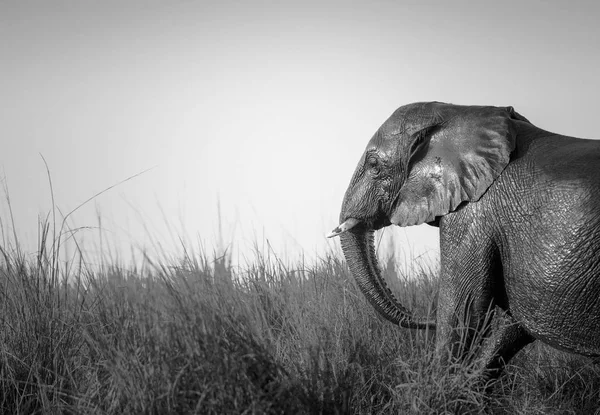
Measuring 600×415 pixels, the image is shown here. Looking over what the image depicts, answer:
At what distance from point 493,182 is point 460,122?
365mm

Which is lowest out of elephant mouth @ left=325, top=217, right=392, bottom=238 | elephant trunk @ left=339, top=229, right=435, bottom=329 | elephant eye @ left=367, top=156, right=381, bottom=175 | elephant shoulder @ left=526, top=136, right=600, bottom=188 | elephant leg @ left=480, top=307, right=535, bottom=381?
elephant leg @ left=480, top=307, right=535, bottom=381

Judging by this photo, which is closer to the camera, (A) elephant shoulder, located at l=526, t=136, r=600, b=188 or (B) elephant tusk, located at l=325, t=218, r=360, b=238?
(A) elephant shoulder, located at l=526, t=136, r=600, b=188

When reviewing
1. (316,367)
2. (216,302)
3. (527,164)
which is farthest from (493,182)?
(216,302)

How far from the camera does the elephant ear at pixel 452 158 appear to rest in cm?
353

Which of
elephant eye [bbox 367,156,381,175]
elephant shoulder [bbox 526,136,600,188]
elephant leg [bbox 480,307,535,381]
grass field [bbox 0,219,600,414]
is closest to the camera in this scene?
grass field [bbox 0,219,600,414]

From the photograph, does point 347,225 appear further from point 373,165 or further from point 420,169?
point 420,169

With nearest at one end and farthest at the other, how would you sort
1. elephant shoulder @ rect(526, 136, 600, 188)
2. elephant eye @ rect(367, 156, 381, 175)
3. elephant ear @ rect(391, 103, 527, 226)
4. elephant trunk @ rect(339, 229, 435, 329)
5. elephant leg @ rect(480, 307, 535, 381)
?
elephant shoulder @ rect(526, 136, 600, 188), elephant ear @ rect(391, 103, 527, 226), elephant leg @ rect(480, 307, 535, 381), elephant eye @ rect(367, 156, 381, 175), elephant trunk @ rect(339, 229, 435, 329)

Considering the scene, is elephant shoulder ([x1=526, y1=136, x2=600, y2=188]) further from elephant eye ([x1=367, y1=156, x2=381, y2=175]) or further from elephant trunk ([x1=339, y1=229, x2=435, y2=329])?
elephant trunk ([x1=339, y1=229, x2=435, y2=329])

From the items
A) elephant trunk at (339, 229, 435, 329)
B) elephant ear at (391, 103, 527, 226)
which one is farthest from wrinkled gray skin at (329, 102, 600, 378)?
elephant trunk at (339, 229, 435, 329)

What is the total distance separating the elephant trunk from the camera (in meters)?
4.02

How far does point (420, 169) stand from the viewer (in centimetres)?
373

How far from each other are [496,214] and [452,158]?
363 mm

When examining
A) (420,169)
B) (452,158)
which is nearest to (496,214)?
(452,158)

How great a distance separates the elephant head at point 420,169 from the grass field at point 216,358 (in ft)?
1.48
